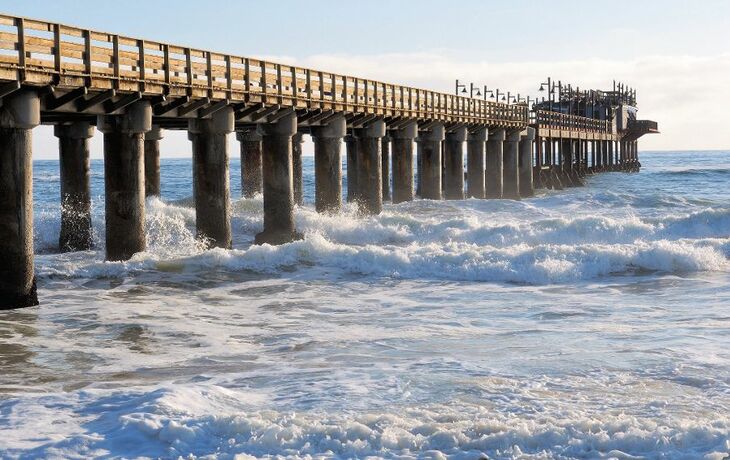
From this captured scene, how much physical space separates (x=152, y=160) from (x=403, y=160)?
9.08m

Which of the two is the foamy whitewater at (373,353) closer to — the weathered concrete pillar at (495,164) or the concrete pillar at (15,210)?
the concrete pillar at (15,210)

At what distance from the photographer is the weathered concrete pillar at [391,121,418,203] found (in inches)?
1470

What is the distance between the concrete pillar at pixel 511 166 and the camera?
49500 mm

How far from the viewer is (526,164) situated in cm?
5316

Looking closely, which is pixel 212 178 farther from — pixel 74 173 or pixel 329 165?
pixel 329 165

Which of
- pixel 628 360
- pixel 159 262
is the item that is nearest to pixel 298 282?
pixel 159 262

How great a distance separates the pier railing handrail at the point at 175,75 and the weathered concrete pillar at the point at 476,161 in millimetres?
8804

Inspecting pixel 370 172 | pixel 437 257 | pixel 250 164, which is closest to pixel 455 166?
pixel 250 164

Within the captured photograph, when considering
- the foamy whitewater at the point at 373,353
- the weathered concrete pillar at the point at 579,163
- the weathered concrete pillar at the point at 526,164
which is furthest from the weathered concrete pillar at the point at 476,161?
the weathered concrete pillar at the point at 579,163

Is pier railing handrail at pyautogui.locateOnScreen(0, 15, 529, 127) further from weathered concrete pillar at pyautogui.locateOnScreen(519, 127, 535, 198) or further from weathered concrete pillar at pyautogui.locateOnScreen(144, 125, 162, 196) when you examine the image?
weathered concrete pillar at pyautogui.locateOnScreen(519, 127, 535, 198)

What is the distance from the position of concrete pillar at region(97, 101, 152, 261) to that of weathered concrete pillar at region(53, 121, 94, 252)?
3900 millimetres

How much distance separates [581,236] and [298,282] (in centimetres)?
1168

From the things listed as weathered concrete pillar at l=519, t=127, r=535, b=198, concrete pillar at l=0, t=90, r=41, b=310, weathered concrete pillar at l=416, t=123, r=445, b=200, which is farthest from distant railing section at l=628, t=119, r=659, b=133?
concrete pillar at l=0, t=90, r=41, b=310

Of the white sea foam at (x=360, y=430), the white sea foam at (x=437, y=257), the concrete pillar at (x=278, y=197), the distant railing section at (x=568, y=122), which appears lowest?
the white sea foam at (x=360, y=430)
